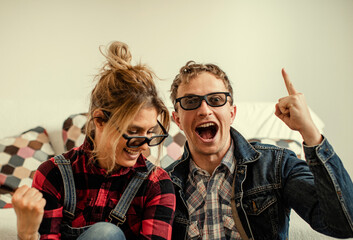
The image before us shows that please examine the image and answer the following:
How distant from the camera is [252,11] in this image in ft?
7.72

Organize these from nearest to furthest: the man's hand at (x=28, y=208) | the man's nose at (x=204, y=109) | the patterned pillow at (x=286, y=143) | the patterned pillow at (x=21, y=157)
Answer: the man's hand at (x=28, y=208), the man's nose at (x=204, y=109), the patterned pillow at (x=21, y=157), the patterned pillow at (x=286, y=143)

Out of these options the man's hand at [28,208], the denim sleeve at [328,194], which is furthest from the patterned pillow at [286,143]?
the man's hand at [28,208]

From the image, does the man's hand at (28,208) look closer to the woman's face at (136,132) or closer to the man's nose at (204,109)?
the woman's face at (136,132)

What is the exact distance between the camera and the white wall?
217 cm

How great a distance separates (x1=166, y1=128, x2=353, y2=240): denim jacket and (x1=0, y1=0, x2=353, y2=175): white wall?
1.11m

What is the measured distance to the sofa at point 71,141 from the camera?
5.22ft

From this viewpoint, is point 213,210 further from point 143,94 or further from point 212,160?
point 143,94

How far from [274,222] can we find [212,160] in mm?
323

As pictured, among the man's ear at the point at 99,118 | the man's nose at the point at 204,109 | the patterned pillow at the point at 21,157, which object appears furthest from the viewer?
the patterned pillow at the point at 21,157

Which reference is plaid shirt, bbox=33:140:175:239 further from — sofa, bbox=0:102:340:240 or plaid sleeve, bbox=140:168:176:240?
sofa, bbox=0:102:340:240

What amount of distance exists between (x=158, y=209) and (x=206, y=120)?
0.40m

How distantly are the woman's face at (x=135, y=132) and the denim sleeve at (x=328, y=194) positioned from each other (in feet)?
1.61

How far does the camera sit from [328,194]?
919 mm

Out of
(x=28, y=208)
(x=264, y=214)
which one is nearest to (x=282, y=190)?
(x=264, y=214)
